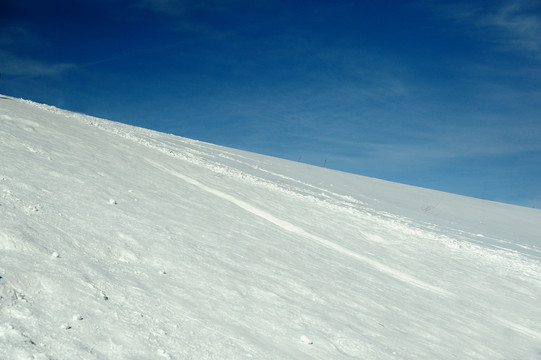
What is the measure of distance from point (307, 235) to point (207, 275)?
3.58 metres

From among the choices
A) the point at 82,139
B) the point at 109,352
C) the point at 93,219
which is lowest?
the point at 109,352

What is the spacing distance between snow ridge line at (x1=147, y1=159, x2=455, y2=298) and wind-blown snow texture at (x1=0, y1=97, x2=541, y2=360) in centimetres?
5

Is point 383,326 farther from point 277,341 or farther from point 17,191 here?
point 17,191

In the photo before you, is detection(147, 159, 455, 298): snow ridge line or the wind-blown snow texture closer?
the wind-blown snow texture

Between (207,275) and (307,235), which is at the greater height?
(307,235)

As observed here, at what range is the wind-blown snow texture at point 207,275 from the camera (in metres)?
2.62

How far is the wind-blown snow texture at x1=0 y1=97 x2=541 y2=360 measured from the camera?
2621mm

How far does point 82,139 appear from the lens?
841 cm

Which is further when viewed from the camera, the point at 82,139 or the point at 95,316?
the point at 82,139

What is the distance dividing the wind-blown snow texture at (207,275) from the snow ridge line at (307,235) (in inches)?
1.8

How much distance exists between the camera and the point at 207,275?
12.7 feet

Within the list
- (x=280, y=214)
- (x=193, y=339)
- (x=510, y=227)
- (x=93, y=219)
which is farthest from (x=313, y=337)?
(x=510, y=227)

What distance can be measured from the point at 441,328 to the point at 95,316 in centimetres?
367

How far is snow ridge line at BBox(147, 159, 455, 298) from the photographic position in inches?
253
